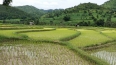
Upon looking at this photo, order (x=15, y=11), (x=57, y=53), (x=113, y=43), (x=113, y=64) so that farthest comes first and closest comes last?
(x=15, y=11) → (x=113, y=43) → (x=57, y=53) → (x=113, y=64)

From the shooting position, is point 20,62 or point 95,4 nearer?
point 20,62

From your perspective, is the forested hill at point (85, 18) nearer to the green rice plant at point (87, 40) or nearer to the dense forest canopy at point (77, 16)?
the dense forest canopy at point (77, 16)

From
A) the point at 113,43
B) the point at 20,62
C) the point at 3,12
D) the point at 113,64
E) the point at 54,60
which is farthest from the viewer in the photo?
the point at 3,12

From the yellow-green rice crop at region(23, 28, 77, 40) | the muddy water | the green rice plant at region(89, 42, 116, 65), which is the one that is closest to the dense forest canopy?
the yellow-green rice crop at region(23, 28, 77, 40)

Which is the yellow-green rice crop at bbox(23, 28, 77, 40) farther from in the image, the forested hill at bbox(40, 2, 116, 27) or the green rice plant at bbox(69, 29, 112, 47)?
the forested hill at bbox(40, 2, 116, 27)

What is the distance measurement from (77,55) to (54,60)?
1509 mm

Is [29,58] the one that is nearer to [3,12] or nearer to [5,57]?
[5,57]

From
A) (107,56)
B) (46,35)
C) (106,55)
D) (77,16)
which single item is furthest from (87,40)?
(77,16)

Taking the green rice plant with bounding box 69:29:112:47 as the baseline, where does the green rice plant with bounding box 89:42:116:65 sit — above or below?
below

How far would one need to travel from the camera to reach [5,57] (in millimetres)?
8852

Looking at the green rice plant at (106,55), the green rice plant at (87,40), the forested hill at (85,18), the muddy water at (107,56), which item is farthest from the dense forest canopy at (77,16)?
the muddy water at (107,56)

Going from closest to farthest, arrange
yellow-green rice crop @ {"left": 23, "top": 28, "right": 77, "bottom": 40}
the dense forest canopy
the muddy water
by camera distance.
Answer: the muddy water < yellow-green rice crop @ {"left": 23, "top": 28, "right": 77, "bottom": 40} < the dense forest canopy

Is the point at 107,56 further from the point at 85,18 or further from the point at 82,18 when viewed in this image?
the point at 82,18

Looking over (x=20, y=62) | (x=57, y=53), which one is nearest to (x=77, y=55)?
(x=57, y=53)
